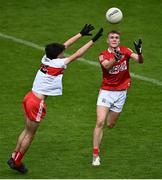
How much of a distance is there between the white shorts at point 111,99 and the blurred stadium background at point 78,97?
40.4 inches

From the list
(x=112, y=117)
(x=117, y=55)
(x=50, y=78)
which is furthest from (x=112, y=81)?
(x=50, y=78)

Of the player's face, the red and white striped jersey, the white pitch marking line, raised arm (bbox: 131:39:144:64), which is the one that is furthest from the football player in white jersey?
the white pitch marking line

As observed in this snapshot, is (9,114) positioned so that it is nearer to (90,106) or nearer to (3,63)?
(90,106)

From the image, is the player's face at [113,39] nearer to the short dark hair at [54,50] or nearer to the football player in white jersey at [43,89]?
the football player in white jersey at [43,89]

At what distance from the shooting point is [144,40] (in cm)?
2566

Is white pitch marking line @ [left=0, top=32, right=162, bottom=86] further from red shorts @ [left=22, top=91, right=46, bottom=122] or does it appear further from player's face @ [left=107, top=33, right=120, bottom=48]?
red shorts @ [left=22, top=91, right=46, bottom=122]

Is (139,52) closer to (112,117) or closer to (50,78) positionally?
(112,117)

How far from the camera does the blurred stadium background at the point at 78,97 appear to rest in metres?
15.1

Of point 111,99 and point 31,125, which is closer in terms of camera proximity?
point 31,125

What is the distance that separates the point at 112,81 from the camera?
15.4 metres

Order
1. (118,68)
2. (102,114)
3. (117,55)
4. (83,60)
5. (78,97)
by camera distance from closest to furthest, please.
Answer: (117,55) < (102,114) < (118,68) < (78,97) < (83,60)

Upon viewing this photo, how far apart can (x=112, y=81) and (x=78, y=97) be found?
5.11 m

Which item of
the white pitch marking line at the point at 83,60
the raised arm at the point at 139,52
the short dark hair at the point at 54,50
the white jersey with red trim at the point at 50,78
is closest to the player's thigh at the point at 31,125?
the white jersey with red trim at the point at 50,78

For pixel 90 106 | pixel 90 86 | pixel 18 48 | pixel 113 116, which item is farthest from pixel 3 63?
pixel 113 116
